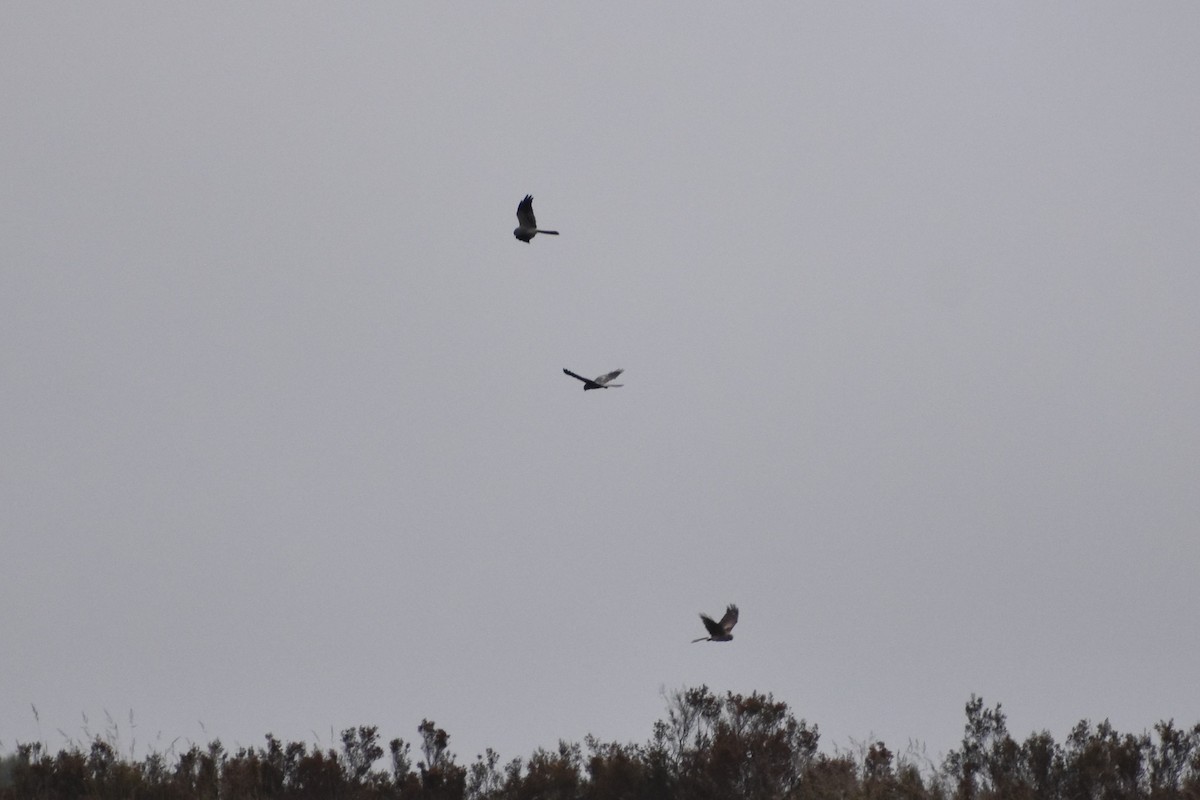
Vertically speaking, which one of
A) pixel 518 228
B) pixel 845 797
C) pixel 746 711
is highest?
pixel 518 228

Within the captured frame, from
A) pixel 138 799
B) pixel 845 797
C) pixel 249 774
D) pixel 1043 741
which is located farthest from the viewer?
pixel 1043 741

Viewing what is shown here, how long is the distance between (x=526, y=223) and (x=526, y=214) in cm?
15

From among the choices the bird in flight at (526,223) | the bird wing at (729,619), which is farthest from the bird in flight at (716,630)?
the bird in flight at (526,223)

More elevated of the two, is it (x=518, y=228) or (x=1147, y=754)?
(x=518, y=228)

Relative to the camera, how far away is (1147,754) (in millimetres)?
20203

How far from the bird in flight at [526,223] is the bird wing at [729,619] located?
6173mm

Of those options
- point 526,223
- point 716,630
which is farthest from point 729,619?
point 526,223

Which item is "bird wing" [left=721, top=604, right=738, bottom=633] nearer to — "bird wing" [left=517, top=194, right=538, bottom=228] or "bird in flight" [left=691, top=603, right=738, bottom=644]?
"bird in flight" [left=691, top=603, right=738, bottom=644]

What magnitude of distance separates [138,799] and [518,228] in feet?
32.0

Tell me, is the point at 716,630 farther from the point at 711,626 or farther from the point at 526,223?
the point at 526,223

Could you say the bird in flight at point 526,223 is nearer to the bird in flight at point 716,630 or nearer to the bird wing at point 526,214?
the bird wing at point 526,214

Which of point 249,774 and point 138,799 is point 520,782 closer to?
point 249,774

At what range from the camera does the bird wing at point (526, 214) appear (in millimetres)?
20500

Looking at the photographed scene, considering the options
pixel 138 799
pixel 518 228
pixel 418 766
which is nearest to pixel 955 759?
pixel 418 766
